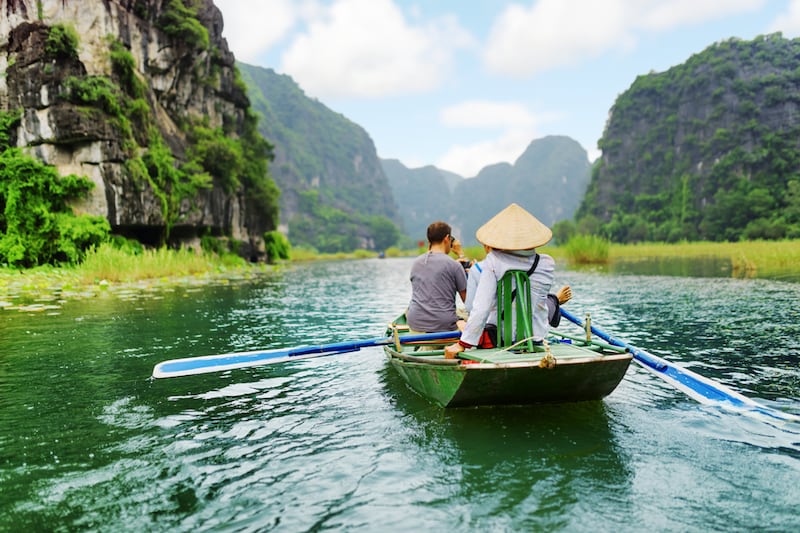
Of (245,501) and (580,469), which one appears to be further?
(580,469)

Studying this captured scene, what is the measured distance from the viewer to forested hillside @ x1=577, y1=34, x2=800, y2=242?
2490 inches

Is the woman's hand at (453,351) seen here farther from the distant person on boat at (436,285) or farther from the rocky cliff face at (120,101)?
the rocky cliff face at (120,101)

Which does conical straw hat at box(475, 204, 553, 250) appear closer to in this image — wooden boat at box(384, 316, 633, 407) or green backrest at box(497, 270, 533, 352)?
green backrest at box(497, 270, 533, 352)

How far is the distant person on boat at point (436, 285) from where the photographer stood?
551 cm

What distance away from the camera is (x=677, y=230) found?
236 ft

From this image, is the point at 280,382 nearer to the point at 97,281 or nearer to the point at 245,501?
the point at 245,501

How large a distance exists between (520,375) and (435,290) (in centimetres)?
196

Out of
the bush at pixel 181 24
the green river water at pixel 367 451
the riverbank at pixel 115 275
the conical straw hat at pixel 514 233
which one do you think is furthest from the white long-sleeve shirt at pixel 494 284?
the bush at pixel 181 24

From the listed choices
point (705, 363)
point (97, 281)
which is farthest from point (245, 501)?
point (97, 281)

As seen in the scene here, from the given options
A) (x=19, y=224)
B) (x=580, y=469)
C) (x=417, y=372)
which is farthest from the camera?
(x=19, y=224)

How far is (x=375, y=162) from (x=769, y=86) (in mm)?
135291

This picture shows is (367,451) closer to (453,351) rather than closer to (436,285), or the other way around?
(453,351)

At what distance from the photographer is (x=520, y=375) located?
384cm

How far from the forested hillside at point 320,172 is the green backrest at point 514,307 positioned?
4194 inches
